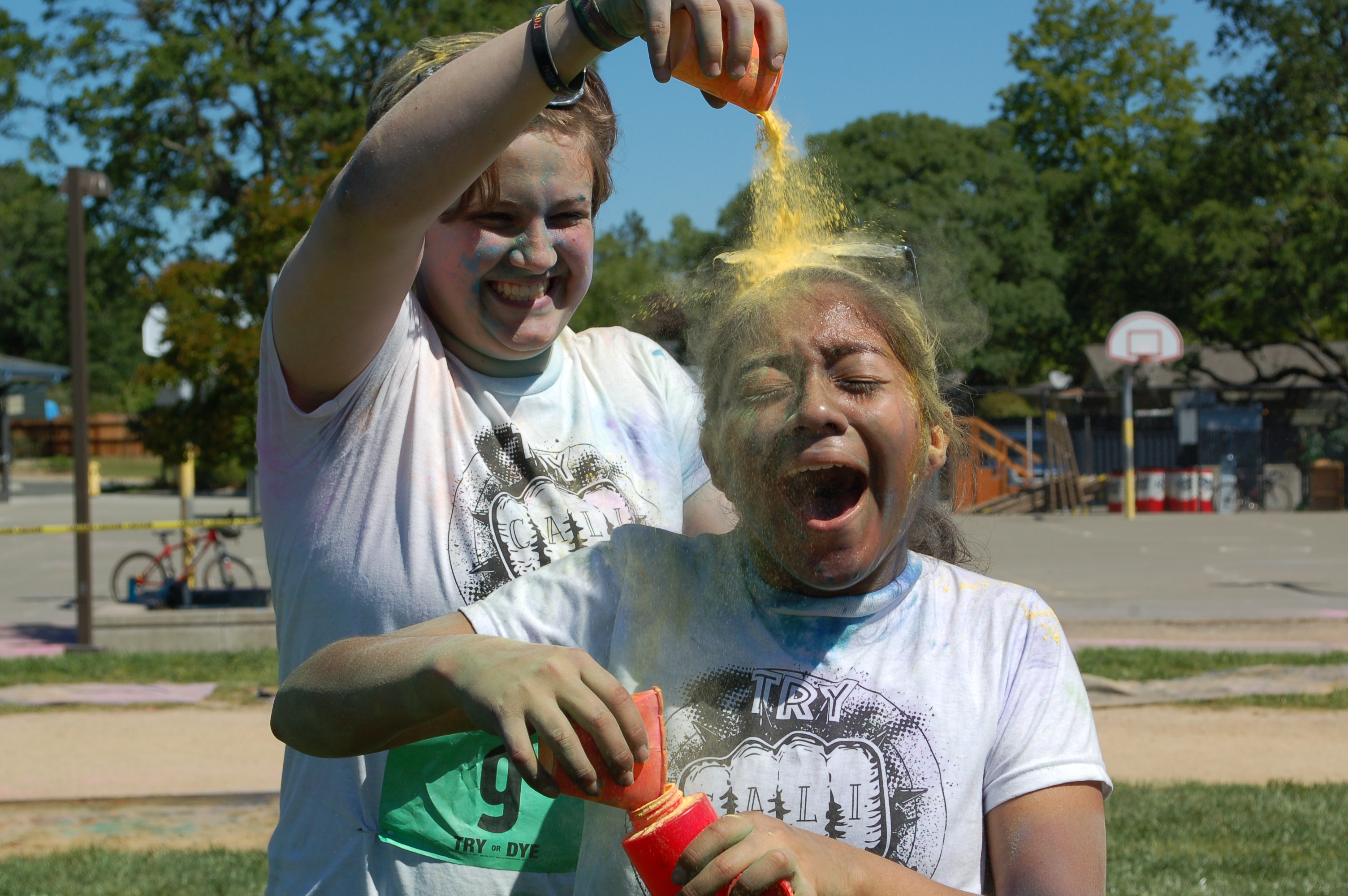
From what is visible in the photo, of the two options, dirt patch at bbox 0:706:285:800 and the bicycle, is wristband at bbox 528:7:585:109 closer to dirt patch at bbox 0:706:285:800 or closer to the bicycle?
dirt patch at bbox 0:706:285:800

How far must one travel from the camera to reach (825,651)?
1607mm

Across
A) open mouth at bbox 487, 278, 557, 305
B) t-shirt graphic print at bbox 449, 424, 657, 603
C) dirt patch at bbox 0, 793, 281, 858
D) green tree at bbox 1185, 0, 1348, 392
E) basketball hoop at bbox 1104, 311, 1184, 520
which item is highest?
green tree at bbox 1185, 0, 1348, 392

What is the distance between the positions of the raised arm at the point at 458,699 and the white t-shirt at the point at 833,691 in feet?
0.50

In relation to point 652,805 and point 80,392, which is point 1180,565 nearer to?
point 80,392

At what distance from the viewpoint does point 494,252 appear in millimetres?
1867

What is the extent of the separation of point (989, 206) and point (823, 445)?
37.9 metres

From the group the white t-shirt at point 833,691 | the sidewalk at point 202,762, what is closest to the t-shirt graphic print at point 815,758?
the white t-shirt at point 833,691

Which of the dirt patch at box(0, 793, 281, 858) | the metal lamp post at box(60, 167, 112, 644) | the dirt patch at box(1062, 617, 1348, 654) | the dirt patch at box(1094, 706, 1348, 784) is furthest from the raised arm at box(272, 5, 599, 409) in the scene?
the metal lamp post at box(60, 167, 112, 644)

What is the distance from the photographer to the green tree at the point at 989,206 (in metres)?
36.6

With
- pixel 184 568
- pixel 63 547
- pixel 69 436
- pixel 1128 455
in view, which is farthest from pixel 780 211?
pixel 69 436

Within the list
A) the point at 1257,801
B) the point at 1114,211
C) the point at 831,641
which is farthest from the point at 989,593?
the point at 1114,211

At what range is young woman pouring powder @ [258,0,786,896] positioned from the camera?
1.51 meters

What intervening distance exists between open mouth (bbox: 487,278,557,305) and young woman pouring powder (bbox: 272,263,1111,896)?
0.37 m

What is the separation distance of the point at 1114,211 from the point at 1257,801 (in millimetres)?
28720
